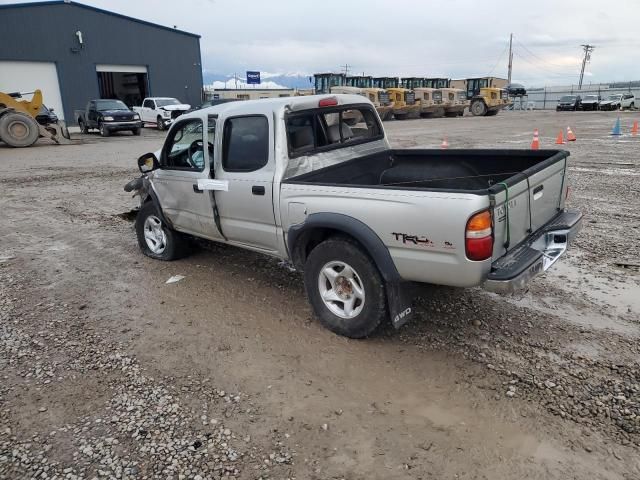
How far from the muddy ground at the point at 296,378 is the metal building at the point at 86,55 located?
3250 centimetres

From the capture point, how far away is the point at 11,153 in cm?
1798

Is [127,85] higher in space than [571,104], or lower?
higher

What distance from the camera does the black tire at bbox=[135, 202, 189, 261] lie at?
582 centimetres

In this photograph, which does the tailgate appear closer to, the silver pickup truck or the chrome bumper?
the silver pickup truck

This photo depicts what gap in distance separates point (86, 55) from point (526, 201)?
38.1 m

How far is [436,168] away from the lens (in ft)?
17.0

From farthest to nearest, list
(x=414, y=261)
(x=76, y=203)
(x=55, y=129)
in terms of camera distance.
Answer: (x=55, y=129)
(x=76, y=203)
(x=414, y=261)

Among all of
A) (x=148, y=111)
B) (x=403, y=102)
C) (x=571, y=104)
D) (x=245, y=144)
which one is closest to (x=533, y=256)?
(x=245, y=144)

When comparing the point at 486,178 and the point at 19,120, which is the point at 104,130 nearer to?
the point at 19,120

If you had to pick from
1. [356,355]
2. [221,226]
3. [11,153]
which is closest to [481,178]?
[356,355]

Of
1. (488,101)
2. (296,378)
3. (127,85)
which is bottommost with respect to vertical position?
Answer: (296,378)

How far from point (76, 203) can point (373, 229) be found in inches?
312

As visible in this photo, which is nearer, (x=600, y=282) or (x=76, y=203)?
(x=600, y=282)

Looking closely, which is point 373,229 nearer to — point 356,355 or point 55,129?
point 356,355
